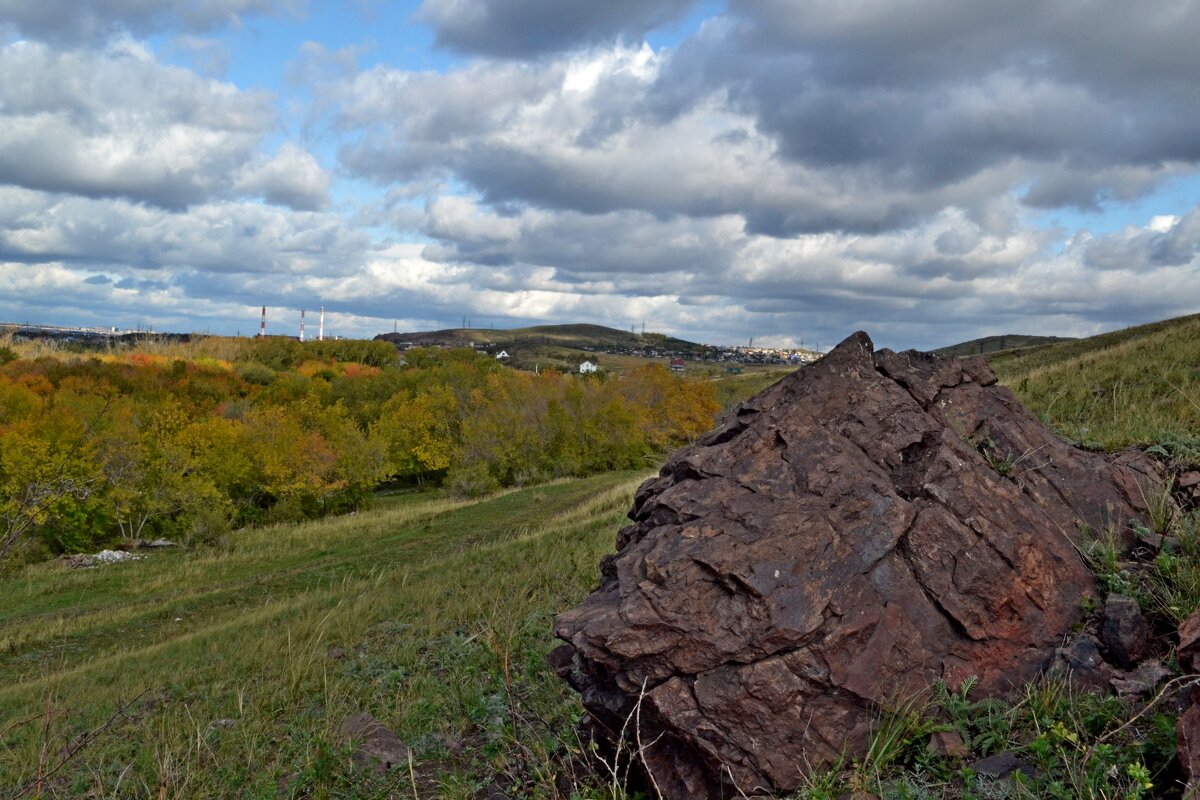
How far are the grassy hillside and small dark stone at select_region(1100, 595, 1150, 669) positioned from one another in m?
3.04

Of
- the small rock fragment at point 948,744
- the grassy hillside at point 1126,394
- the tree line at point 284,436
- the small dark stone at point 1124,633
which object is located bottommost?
the tree line at point 284,436

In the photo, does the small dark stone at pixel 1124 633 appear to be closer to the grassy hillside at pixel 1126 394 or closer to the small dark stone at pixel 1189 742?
the small dark stone at pixel 1189 742

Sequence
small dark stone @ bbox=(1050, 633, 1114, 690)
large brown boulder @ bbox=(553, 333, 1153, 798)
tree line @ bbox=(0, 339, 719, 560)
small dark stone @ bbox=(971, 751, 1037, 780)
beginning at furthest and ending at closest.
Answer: tree line @ bbox=(0, 339, 719, 560)
small dark stone @ bbox=(1050, 633, 1114, 690)
large brown boulder @ bbox=(553, 333, 1153, 798)
small dark stone @ bbox=(971, 751, 1037, 780)

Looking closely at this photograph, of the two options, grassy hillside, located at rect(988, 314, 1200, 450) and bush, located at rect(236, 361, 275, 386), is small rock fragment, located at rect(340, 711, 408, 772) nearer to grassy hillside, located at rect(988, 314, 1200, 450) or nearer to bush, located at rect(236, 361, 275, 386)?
grassy hillside, located at rect(988, 314, 1200, 450)

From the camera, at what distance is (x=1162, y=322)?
38.9 metres

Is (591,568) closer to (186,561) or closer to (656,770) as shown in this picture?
(656,770)

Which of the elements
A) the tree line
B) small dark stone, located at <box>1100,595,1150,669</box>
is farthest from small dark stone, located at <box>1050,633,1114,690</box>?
the tree line

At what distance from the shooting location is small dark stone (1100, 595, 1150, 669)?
4.91 metres

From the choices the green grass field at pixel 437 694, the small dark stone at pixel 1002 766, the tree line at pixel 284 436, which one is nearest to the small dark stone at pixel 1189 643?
the green grass field at pixel 437 694

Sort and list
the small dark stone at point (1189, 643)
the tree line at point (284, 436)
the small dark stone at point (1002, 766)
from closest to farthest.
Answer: the small dark stone at point (1002, 766) < the small dark stone at point (1189, 643) < the tree line at point (284, 436)

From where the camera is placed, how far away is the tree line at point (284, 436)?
42688mm

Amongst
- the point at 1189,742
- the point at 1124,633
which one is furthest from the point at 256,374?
the point at 1189,742

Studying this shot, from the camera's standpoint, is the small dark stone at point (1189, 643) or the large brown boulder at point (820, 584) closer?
the small dark stone at point (1189, 643)

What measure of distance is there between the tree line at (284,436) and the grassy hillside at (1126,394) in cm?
3329
